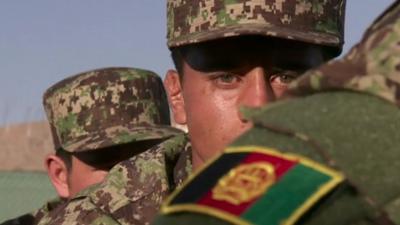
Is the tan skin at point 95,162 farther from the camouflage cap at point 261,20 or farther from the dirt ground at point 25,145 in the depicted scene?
the dirt ground at point 25,145

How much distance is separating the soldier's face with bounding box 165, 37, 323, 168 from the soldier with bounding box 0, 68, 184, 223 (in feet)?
7.19

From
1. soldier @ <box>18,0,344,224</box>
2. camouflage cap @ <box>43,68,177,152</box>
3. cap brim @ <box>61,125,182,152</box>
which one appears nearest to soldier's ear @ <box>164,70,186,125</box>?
soldier @ <box>18,0,344,224</box>

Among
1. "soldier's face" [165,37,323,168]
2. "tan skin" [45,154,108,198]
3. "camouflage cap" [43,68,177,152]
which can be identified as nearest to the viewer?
"soldier's face" [165,37,323,168]

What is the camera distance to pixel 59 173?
659 centimetres

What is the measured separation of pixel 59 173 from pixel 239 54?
2.86 meters

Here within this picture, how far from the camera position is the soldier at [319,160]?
1486 mm

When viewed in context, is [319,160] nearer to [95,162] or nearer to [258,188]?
[258,188]

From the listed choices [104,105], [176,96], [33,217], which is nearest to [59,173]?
[104,105]

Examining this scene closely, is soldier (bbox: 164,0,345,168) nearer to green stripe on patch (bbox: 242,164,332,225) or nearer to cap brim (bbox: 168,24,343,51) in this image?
cap brim (bbox: 168,24,343,51)

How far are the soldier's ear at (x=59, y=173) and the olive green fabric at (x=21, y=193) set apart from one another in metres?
3.72

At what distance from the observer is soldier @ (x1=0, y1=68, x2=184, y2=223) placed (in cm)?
621

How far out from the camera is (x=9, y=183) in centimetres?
1057

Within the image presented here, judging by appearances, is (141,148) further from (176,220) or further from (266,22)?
(176,220)

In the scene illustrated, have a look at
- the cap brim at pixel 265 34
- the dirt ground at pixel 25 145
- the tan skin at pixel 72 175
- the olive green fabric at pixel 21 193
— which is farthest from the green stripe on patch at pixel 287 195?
the dirt ground at pixel 25 145
